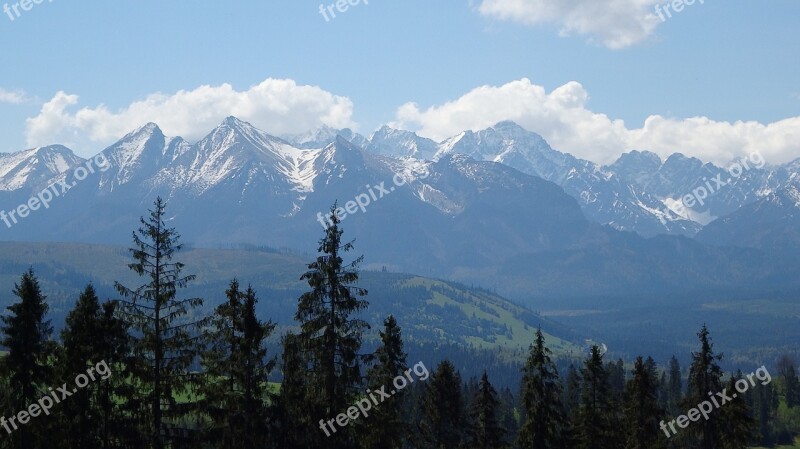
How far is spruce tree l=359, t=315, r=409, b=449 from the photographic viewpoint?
4784cm

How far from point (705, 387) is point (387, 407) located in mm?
23662

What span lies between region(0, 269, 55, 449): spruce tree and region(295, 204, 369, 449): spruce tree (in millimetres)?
11967

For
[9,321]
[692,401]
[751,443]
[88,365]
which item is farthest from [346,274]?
[751,443]

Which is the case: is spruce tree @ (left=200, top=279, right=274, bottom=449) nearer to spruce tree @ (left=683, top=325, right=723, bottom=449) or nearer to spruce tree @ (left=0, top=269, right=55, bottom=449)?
spruce tree @ (left=0, top=269, right=55, bottom=449)

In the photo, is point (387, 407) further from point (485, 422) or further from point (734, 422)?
point (734, 422)

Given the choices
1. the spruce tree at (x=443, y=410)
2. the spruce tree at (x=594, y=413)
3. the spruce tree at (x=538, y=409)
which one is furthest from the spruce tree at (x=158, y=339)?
the spruce tree at (x=594, y=413)

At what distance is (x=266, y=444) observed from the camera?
43.3 m


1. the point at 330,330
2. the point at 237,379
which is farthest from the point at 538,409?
the point at 237,379

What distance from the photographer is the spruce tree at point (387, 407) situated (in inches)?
1884

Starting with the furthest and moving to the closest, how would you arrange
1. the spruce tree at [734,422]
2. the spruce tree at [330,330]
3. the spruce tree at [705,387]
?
1. the spruce tree at [734,422]
2. the spruce tree at [705,387]
3. the spruce tree at [330,330]

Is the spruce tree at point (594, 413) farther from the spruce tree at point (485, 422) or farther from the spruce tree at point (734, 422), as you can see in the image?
the spruce tree at point (734, 422)

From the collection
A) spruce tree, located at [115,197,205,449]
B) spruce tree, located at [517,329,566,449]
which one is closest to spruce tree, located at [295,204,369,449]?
spruce tree, located at [115,197,205,449]

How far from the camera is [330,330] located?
43.8m

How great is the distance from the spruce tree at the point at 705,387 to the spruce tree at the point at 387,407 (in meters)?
20.8
